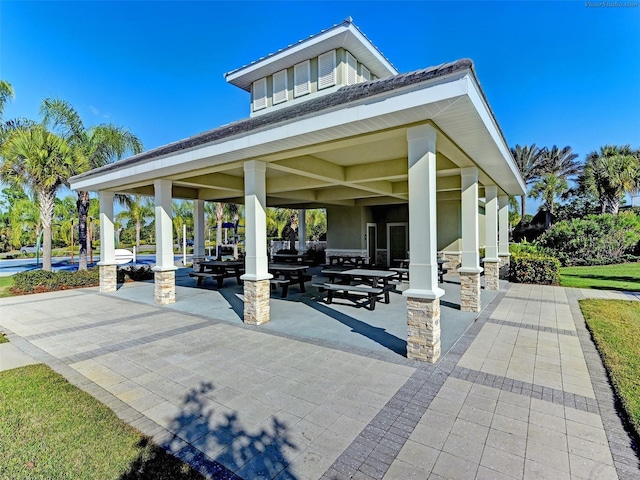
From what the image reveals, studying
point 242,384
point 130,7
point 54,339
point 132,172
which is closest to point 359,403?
point 242,384

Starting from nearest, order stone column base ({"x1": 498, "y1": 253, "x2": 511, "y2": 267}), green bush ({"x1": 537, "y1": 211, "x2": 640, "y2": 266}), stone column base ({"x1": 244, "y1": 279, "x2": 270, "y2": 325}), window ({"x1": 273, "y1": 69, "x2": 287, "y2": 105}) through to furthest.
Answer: stone column base ({"x1": 244, "y1": 279, "x2": 270, "y2": 325})
window ({"x1": 273, "y1": 69, "x2": 287, "y2": 105})
stone column base ({"x1": 498, "y1": 253, "x2": 511, "y2": 267})
green bush ({"x1": 537, "y1": 211, "x2": 640, "y2": 266})

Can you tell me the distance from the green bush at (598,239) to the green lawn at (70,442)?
2091 cm

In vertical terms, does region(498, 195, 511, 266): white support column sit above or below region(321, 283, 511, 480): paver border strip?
above

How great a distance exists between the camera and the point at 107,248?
37.7ft

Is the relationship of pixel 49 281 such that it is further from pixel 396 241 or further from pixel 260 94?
pixel 396 241

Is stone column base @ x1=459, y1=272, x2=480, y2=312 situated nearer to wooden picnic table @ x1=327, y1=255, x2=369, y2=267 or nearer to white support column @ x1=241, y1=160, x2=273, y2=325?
white support column @ x1=241, y1=160, x2=273, y2=325

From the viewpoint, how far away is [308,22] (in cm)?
1130

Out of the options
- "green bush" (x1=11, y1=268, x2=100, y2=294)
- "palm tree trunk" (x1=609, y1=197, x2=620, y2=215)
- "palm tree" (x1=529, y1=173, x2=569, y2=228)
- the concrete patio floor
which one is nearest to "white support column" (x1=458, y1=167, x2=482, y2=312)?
the concrete patio floor

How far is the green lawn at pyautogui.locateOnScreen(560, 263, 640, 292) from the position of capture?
1113 centimetres

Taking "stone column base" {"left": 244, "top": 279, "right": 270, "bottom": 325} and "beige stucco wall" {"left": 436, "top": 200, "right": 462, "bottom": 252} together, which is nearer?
"stone column base" {"left": 244, "top": 279, "right": 270, "bottom": 325}

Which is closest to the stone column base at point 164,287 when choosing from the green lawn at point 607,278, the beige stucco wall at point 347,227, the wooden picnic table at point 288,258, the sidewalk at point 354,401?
the sidewalk at point 354,401

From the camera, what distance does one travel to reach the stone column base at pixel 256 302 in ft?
22.3

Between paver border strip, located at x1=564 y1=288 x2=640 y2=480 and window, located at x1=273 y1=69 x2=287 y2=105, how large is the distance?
10740 mm

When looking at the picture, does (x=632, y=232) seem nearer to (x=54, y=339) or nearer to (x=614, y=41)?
(x=614, y=41)
